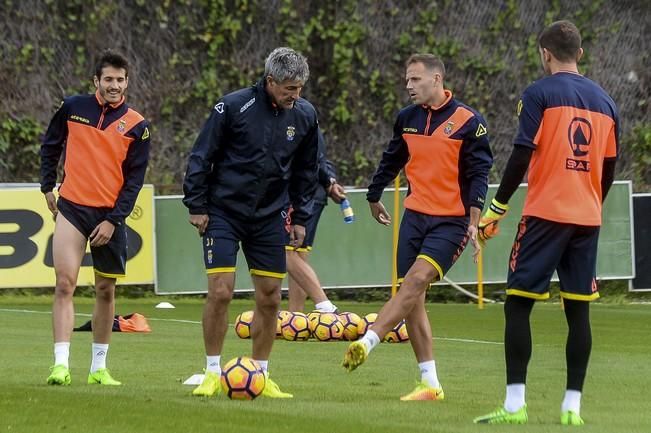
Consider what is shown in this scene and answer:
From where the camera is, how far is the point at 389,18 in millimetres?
22828

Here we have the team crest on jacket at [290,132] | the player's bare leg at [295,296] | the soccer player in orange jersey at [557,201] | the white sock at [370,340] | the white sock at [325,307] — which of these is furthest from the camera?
the player's bare leg at [295,296]

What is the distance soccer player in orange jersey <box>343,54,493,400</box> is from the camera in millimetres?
8797

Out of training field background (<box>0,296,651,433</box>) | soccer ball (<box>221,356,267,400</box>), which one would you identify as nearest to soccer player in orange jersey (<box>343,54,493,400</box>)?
training field background (<box>0,296,651,433</box>)

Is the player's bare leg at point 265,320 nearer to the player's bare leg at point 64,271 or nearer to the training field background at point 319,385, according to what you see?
the training field background at point 319,385

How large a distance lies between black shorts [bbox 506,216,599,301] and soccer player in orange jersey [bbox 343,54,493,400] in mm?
1273

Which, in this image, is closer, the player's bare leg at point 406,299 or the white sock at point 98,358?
the player's bare leg at point 406,299

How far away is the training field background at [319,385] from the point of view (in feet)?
24.3

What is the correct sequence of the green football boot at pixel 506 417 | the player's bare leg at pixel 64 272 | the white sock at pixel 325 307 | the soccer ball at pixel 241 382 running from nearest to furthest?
the green football boot at pixel 506 417, the soccer ball at pixel 241 382, the player's bare leg at pixel 64 272, the white sock at pixel 325 307

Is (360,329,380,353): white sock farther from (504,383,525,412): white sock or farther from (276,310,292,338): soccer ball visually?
(276,310,292,338): soccer ball

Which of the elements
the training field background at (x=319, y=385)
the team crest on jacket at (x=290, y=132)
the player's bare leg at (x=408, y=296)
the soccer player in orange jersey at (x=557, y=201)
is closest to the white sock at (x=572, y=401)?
the soccer player in orange jersey at (x=557, y=201)

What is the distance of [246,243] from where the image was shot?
879cm

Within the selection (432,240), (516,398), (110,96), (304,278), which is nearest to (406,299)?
(432,240)

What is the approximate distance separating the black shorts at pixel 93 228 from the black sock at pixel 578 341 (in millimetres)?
3194

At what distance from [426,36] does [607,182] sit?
15320 millimetres
